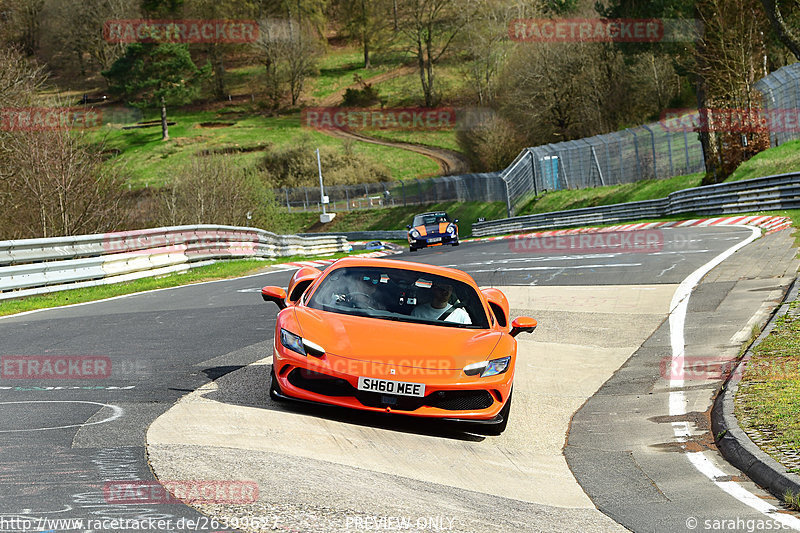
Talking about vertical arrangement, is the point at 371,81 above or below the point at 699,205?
above

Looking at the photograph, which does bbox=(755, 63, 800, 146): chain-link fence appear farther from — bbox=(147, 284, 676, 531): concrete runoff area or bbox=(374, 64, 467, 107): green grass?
bbox=(374, 64, 467, 107): green grass

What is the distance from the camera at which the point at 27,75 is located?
3212 cm

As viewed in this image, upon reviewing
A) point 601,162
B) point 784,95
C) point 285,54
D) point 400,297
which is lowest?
point 400,297

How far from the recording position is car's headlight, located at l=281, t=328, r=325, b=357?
725 cm

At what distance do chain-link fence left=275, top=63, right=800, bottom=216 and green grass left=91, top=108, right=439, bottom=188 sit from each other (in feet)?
71.3

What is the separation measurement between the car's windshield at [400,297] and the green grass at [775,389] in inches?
94.4

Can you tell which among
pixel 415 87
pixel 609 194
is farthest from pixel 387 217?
pixel 415 87

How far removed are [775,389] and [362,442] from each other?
12.9ft

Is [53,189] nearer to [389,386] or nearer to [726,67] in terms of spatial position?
[389,386]

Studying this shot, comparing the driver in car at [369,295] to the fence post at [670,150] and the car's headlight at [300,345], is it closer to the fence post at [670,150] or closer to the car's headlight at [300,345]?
the car's headlight at [300,345]

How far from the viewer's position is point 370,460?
20.7ft

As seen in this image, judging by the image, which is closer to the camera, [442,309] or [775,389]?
[775,389]

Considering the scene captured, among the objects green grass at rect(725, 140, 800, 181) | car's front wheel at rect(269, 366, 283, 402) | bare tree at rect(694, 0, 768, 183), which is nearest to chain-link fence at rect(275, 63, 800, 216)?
green grass at rect(725, 140, 800, 181)

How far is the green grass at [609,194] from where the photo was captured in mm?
42594
